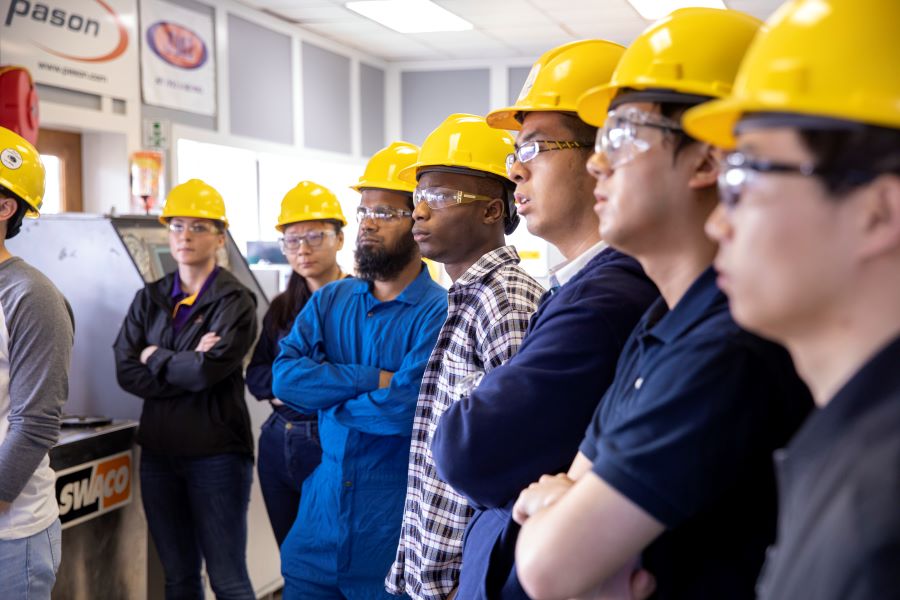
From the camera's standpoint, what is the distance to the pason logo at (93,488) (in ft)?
10.1

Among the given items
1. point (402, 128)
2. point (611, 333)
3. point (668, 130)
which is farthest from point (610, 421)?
point (402, 128)

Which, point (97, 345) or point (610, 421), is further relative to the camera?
Answer: point (97, 345)

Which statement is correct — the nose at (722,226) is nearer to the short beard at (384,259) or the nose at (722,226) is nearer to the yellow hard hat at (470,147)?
the yellow hard hat at (470,147)

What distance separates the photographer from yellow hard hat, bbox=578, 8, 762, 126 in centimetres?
124

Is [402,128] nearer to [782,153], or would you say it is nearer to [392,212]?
[392,212]

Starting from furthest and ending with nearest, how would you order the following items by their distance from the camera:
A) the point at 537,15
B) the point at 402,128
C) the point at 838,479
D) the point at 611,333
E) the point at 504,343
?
the point at 402,128, the point at 537,15, the point at 504,343, the point at 611,333, the point at 838,479

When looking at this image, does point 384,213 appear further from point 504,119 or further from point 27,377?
point 27,377

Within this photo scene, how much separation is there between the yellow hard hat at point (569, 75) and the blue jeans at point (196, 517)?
2134 mm

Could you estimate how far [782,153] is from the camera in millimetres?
850

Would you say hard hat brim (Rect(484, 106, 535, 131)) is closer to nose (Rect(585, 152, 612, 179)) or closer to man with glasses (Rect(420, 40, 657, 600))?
man with glasses (Rect(420, 40, 657, 600))

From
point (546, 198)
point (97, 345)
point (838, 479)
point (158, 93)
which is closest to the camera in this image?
point (838, 479)

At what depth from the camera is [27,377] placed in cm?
221

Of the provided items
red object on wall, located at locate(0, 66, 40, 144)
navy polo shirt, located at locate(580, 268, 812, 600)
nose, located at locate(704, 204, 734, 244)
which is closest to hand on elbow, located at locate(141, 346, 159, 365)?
red object on wall, located at locate(0, 66, 40, 144)

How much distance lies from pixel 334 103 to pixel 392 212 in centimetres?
659
